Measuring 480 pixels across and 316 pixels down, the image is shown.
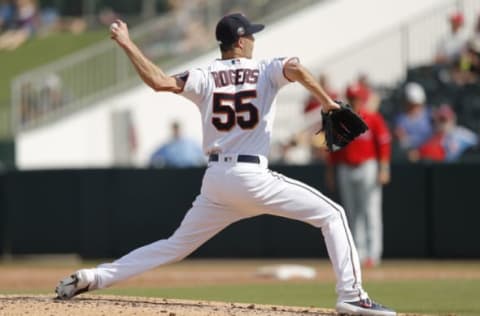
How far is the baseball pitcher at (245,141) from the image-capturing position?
352 inches

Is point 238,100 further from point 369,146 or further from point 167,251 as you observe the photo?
point 369,146

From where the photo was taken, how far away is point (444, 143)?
18844mm

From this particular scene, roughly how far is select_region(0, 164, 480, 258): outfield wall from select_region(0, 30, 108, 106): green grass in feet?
25.3

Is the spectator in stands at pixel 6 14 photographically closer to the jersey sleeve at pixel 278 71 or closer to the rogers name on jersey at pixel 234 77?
→ the rogers name on jersey at pixel 234 77

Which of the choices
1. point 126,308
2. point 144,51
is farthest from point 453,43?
point 126,308

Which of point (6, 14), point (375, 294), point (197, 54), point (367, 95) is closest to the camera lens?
point (375, 294)

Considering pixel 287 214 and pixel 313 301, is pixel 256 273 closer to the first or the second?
pixel 313 301

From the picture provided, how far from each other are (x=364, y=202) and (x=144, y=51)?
895 cm

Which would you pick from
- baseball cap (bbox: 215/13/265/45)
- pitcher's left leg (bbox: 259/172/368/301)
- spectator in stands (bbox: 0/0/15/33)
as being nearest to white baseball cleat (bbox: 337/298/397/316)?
pitcher's left leg (bbox: 259/172/368/301)

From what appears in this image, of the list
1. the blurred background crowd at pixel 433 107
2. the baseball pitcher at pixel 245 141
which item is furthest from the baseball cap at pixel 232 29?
the blurred background crowd at pixel 433 107

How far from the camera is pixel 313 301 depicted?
11484 mm

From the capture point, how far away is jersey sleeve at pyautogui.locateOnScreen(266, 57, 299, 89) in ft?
29.6

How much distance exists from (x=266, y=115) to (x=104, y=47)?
15514 mm

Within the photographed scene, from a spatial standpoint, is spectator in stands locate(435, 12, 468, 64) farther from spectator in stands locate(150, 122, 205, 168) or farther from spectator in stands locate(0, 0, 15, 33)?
spectator in stands locate(0, 0, 15, 33)
